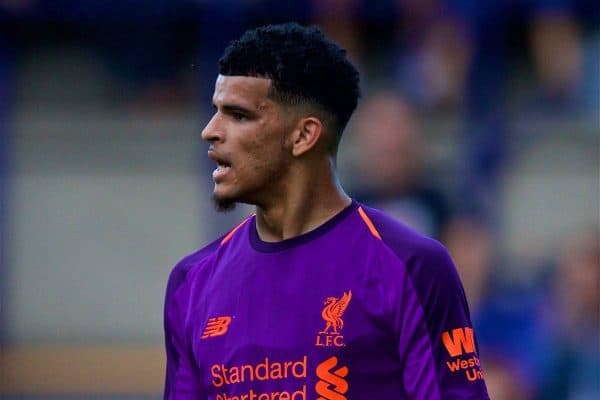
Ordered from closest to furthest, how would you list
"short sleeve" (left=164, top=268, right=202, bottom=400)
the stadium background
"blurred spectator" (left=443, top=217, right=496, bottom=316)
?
"short sleeve" (left=164, top=268, right=202, bottom=400) < "blurred spectator" (left=443, top=217, right=496, bottom=316) < the stadium background

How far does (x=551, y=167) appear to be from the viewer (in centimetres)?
922

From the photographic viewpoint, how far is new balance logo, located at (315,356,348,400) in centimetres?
351

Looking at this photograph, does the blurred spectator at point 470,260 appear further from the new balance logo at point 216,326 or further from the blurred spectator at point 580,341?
the new balance logo at point 216,326

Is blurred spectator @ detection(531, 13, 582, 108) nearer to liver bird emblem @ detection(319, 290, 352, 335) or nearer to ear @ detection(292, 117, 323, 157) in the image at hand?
ear @ detection(292, 117, 323, 157)

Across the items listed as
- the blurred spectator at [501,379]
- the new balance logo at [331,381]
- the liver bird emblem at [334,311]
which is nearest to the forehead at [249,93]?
the liver bird emblem at [334,311]

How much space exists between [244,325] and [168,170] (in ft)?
20.6

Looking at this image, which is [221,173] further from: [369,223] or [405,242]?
[405,242]

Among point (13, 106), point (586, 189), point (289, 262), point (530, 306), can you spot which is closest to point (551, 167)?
point (586, 189)

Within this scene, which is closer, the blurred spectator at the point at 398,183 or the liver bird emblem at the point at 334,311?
the liver bird emblem at the point at 334,311

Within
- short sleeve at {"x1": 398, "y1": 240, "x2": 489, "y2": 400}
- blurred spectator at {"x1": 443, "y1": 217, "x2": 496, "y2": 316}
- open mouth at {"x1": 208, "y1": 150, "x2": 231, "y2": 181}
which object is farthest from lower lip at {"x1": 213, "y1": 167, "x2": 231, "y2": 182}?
blurred spectator at {"x1": 443, "y1": 217, "x2": 496, "y2": 316}

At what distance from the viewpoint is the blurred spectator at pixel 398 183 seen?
653cm

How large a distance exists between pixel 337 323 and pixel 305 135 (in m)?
0.55

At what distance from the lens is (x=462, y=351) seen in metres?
3.55

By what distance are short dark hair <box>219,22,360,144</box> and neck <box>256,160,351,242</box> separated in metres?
0.17
